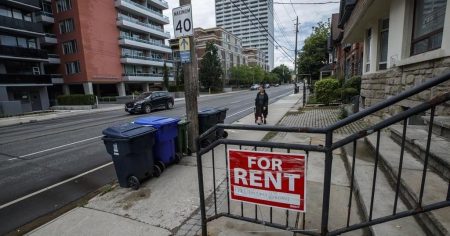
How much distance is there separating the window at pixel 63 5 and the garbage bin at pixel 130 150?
129 ft

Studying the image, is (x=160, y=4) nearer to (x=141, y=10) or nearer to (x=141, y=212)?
(x=141, y=10)

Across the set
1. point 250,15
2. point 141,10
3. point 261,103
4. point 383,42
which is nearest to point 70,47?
point 141,10

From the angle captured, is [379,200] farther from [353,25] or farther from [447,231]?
[353,25]

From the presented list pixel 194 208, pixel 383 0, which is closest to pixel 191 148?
pixel 194 208

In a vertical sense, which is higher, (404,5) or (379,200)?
(404,5)

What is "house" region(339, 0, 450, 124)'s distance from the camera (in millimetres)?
4547

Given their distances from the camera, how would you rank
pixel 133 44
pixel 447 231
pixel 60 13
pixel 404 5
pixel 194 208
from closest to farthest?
pixel 447 231
pixel 194 208
pixel 404 5
pixel 60 13
pixel 133 44

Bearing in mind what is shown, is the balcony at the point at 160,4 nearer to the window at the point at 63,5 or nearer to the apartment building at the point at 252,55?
the window at the point at 63,5

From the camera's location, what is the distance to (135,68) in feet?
148

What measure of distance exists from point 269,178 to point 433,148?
2510 millimetres

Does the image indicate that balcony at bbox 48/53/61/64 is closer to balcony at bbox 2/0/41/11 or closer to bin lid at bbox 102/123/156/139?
balcony at bbox 2/0/41/11

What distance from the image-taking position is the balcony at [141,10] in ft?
135

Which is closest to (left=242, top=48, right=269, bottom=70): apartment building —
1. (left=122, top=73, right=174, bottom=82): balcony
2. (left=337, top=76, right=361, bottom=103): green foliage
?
(left=122, top=73, right=174, bottom=82): balcony

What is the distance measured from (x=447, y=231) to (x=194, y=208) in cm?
294
